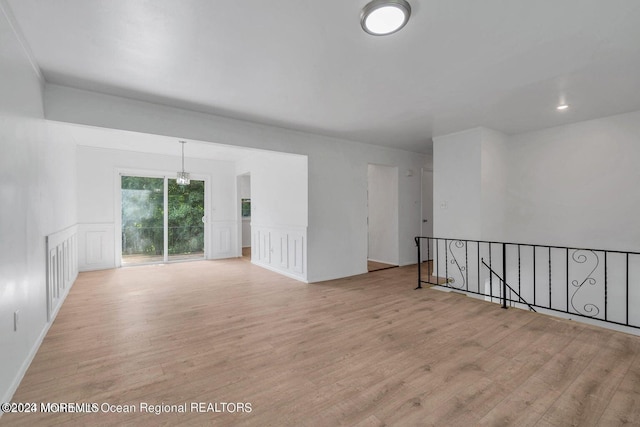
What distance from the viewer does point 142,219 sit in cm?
671

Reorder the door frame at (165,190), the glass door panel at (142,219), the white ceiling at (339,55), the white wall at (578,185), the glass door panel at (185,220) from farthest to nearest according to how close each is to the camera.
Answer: the glass door panel at (185,220) → the glass door panel at (142,219) → the door frame at (165,190) → the white wall at (578,185) → the white ceiling at (339,55)

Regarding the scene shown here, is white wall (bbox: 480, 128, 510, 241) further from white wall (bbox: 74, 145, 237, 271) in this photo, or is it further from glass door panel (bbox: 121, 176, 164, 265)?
glass door panel (bbox: 121, 176, 164, 265)

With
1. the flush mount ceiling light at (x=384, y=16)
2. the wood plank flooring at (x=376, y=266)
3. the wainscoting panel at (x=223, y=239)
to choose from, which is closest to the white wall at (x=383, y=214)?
the wood plank flooring at (x=376, y=266)

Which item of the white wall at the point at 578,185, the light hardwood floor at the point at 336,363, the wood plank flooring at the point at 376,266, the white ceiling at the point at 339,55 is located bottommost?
the light hardwood floor at the point at 336,363

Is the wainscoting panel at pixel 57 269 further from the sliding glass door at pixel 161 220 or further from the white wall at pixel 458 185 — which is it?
the white wall at pixel 458 185

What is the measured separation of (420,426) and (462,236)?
149 inches

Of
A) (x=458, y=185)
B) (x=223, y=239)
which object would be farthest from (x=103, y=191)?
(x=458, y=185)

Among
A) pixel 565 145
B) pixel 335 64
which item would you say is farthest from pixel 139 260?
pixel 565 145

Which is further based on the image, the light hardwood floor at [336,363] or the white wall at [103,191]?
the white wall at [103,191]

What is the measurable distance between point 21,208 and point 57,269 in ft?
5.90

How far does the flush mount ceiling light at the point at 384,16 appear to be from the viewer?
178cm

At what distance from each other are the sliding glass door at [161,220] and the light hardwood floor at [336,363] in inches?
115

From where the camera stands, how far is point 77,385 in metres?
2.06

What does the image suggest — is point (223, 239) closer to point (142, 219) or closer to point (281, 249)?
point (142, 219)
